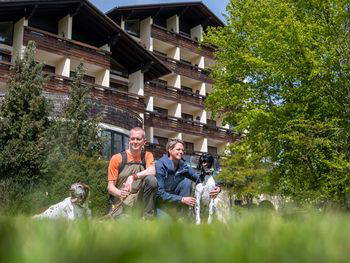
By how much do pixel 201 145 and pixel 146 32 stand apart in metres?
9.41

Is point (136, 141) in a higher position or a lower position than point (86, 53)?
lower

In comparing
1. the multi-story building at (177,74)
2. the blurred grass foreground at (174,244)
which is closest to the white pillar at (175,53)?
the multi-story building at (177,74)

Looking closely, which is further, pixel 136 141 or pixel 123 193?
pixel 136 141

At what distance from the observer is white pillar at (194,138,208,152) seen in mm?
36125

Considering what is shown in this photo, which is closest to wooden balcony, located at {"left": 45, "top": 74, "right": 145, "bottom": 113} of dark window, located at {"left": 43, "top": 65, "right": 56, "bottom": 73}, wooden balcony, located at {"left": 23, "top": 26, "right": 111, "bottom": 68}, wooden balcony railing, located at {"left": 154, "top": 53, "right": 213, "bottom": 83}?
wooden balcony, located at {"left": 23, "top": 26, "right": 111, "bottom": 68}

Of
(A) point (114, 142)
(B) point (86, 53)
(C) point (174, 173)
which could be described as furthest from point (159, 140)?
(C) point (174, 173)

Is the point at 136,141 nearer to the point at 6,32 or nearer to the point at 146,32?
the point at 6,32

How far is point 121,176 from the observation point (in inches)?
205

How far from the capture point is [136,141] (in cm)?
525

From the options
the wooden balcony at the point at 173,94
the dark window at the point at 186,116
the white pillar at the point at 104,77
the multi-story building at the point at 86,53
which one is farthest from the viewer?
the dark window at the point at 186,116

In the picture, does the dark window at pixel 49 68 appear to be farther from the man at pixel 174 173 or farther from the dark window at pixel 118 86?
the man at pixel 174 173

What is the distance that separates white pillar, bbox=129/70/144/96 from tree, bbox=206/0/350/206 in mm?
12792

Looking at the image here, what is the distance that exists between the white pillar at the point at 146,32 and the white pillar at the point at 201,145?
25.8 ft

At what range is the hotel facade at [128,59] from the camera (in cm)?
2448
